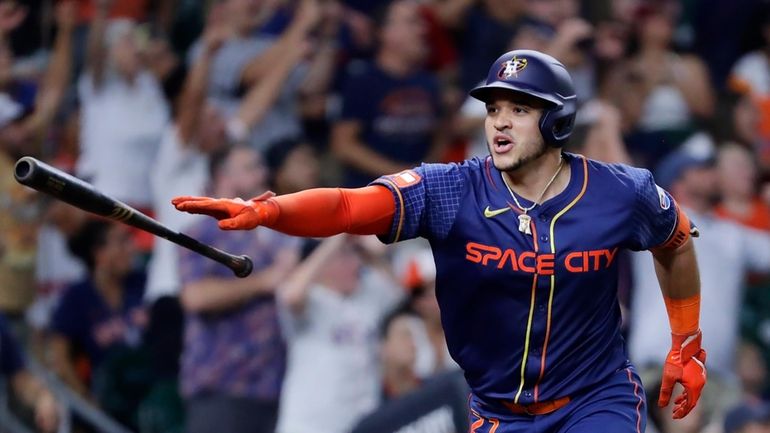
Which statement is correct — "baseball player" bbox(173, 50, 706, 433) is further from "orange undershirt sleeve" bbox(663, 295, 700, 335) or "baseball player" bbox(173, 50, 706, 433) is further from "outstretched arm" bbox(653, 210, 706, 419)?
"orange undershirt sleeve" bbox(663, 295, 700, 335)

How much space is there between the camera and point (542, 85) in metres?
5.28

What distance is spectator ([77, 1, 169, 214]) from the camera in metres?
9.69

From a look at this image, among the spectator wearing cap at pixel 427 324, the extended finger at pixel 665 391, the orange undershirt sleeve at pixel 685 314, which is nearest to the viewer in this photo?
the extended finger at pixel 665 391

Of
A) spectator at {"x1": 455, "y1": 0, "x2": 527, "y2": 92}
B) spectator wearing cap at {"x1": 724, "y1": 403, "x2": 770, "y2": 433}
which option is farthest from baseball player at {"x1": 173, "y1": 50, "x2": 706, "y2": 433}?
spectator at {"x1": 455, "y1": 0, "x2": 527, "y2": 92}

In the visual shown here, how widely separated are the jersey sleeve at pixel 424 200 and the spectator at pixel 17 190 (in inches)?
170

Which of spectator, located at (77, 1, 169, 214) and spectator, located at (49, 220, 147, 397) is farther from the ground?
spectator, located at (77, 1, 169, 214)

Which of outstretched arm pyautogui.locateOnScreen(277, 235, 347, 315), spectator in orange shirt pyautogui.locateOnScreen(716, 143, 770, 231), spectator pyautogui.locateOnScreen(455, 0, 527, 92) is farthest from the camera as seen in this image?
spectator pyautogui.locateOnScreen(455, 0, 527, 92)

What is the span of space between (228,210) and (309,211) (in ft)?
1.11

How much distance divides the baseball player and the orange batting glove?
46 centimetres

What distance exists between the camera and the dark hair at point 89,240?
9.38m

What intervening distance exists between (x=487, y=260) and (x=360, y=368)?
327 centimetres

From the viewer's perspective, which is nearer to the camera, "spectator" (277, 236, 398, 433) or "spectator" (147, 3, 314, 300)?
"spectator" (277, 236, 398, 433)

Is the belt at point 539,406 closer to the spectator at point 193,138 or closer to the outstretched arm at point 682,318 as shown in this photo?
the outstretched arm at point 682,318

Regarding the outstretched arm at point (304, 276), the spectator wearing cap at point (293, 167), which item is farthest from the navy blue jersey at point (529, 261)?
the spectator wearing cap at point (293, 167)
